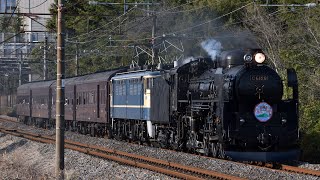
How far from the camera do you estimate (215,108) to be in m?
17.6

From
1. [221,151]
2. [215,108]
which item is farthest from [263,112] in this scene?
[221,151]

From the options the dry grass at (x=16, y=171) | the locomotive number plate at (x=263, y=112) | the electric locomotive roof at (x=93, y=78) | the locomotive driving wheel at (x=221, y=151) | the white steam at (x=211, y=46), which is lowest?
the dry grass at (x=16, y=171)

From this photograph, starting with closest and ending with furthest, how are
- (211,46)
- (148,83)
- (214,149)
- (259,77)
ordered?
(259,77)
(214,149)
(211,46)
(148,83)

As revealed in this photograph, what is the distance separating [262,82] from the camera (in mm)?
17344

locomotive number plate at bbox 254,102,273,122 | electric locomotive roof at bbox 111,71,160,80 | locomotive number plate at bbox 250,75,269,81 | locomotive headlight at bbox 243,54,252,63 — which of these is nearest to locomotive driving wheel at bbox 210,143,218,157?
locomotive number plate at bbox 254,102,273,122

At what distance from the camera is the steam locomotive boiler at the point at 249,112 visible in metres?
17.0

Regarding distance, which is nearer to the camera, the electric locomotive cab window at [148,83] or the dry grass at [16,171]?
the dry grass at [16,171]

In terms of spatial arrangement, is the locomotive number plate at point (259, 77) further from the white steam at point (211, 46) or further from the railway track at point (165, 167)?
the white steam at point (211, 46)

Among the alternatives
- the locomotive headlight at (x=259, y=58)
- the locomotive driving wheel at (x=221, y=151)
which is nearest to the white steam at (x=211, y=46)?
the locomotive headlight at (x=259, y=58)

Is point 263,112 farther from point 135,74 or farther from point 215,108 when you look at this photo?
point 135,74

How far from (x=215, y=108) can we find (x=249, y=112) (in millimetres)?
996

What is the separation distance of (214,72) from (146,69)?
6775 millimetres

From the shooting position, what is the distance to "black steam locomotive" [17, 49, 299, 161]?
17.1m

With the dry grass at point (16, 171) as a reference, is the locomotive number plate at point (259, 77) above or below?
above
